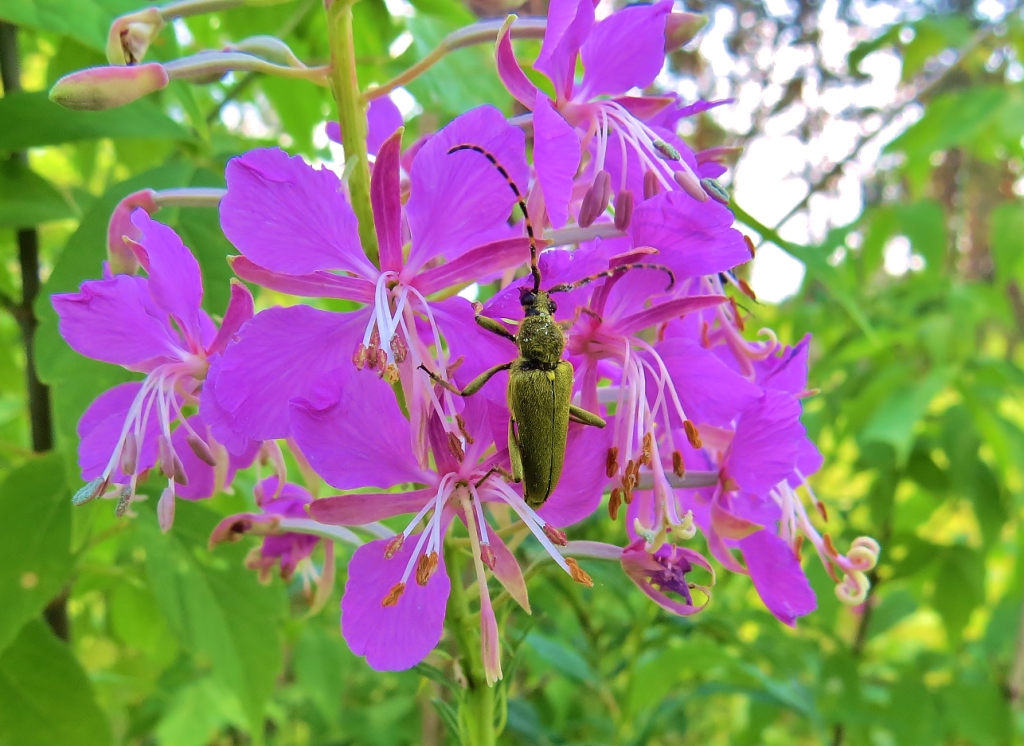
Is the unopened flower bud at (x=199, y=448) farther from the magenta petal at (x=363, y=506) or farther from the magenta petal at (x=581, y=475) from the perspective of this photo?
the magenta petal at (x=581, y=475)

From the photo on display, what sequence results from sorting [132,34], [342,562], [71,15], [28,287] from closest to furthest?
[132,34] → [71,15] → [28,287] → [342,562]

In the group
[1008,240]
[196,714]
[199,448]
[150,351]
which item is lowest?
[196,714]

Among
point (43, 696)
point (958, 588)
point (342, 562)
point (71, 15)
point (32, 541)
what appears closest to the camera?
point (71, 15)

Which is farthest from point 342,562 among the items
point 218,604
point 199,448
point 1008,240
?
point 1008,240

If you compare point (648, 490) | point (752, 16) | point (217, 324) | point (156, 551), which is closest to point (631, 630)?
point (648, 490)

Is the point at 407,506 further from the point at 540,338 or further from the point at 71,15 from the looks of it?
the point at 71,15

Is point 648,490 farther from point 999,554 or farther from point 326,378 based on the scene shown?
Answer: point 999,554

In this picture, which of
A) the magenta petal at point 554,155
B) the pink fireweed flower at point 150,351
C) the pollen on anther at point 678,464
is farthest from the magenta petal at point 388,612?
the magenta petal at point 554,155
